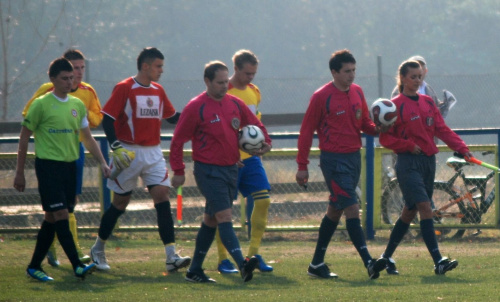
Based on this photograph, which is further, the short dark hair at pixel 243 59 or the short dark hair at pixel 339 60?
the short dark hair at pixel 243 59

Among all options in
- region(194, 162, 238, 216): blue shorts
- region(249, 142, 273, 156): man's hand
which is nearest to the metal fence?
region(249, 142, 273, 156): man's hand

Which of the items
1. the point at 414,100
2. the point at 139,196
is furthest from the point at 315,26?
the point at 414,100

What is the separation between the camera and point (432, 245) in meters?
8.03

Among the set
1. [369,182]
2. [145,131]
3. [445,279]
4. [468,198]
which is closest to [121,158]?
[145,131]

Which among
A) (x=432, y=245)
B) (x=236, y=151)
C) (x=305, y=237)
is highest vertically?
(x=236, y=151)

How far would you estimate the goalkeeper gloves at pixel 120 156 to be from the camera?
799cm

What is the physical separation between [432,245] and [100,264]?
3.11m

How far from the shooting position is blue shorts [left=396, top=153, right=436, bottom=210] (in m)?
8.04

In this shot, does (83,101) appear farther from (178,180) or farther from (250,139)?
(250,139)

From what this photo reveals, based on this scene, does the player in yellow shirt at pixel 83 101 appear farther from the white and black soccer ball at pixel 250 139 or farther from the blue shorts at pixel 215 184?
the white and black soccer ball at pixel 250 139

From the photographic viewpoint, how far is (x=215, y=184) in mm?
7551

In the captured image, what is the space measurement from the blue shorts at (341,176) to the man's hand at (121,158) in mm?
1714

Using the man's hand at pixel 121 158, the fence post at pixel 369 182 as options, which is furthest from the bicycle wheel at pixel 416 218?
the man's hand at pixel 121 158

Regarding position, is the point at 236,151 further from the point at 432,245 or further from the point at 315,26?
the point at 315,26
